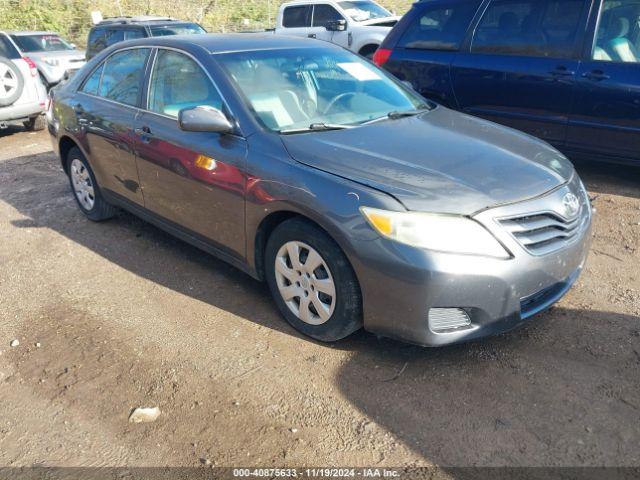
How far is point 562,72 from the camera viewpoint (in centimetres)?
538

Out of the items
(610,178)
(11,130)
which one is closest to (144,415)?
(610,178)

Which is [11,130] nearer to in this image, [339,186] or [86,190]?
[86,190]

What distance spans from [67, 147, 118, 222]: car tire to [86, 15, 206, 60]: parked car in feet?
25.5

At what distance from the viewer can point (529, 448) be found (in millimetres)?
2477

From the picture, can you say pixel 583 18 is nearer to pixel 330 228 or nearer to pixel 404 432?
pixel 330 228

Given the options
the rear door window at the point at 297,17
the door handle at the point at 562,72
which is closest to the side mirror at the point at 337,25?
the rear door window at the point at 297,17

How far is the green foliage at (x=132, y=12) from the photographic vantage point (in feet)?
74.9

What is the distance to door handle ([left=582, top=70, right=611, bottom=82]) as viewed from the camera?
17.1ft

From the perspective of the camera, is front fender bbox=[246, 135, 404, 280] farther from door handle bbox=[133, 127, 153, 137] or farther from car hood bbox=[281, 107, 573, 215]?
door handle bbox=[133, 127, 153, 137]

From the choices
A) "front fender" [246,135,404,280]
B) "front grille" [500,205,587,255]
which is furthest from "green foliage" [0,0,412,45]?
"front grille" [500,205,587,255]

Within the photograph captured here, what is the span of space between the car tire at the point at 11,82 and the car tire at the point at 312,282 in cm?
692

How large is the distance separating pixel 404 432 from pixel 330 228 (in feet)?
3.32

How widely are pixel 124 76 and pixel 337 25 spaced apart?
8.53 metres

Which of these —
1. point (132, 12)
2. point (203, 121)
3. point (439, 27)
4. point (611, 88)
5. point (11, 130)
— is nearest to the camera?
point (203, 121)
